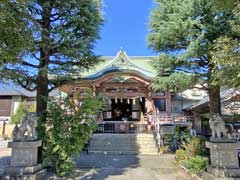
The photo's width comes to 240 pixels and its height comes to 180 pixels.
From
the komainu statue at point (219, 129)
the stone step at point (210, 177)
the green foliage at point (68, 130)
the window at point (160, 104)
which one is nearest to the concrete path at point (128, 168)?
the stone step at point (210, 177)

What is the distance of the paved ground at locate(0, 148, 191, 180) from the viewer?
8.02m

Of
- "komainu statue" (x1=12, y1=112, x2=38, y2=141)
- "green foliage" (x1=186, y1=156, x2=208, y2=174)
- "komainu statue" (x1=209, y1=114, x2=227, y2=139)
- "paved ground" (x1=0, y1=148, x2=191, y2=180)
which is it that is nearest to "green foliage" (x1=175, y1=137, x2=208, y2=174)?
"green foliage" (x1=186, y1=156, x2=208, y2=174)

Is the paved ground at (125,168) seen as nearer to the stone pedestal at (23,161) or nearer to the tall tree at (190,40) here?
the stone pedestal at (23,161)

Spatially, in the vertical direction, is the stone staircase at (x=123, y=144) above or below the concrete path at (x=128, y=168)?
above

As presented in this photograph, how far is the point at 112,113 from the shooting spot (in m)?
21.3

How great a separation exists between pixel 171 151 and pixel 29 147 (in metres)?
8.14

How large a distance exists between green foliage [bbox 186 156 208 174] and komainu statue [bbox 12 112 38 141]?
5.49 metres

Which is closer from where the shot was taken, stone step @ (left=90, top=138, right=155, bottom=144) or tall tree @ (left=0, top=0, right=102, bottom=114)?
tall tree @ (left=0, top=0, right=102, bottom=114)

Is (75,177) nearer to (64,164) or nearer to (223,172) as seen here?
(64,164)

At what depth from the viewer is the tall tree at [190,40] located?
29.5 ft

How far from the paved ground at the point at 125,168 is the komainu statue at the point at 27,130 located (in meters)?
1.54

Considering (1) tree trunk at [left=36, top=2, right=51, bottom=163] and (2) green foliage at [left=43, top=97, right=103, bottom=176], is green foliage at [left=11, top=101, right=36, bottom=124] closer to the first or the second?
(1) tree trunk at [left=36, top=2, right=51, bottom=163]

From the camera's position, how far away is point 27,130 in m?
7.71

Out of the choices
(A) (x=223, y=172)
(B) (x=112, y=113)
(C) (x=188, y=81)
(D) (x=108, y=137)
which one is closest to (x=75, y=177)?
(A) (x=223, y=172)
